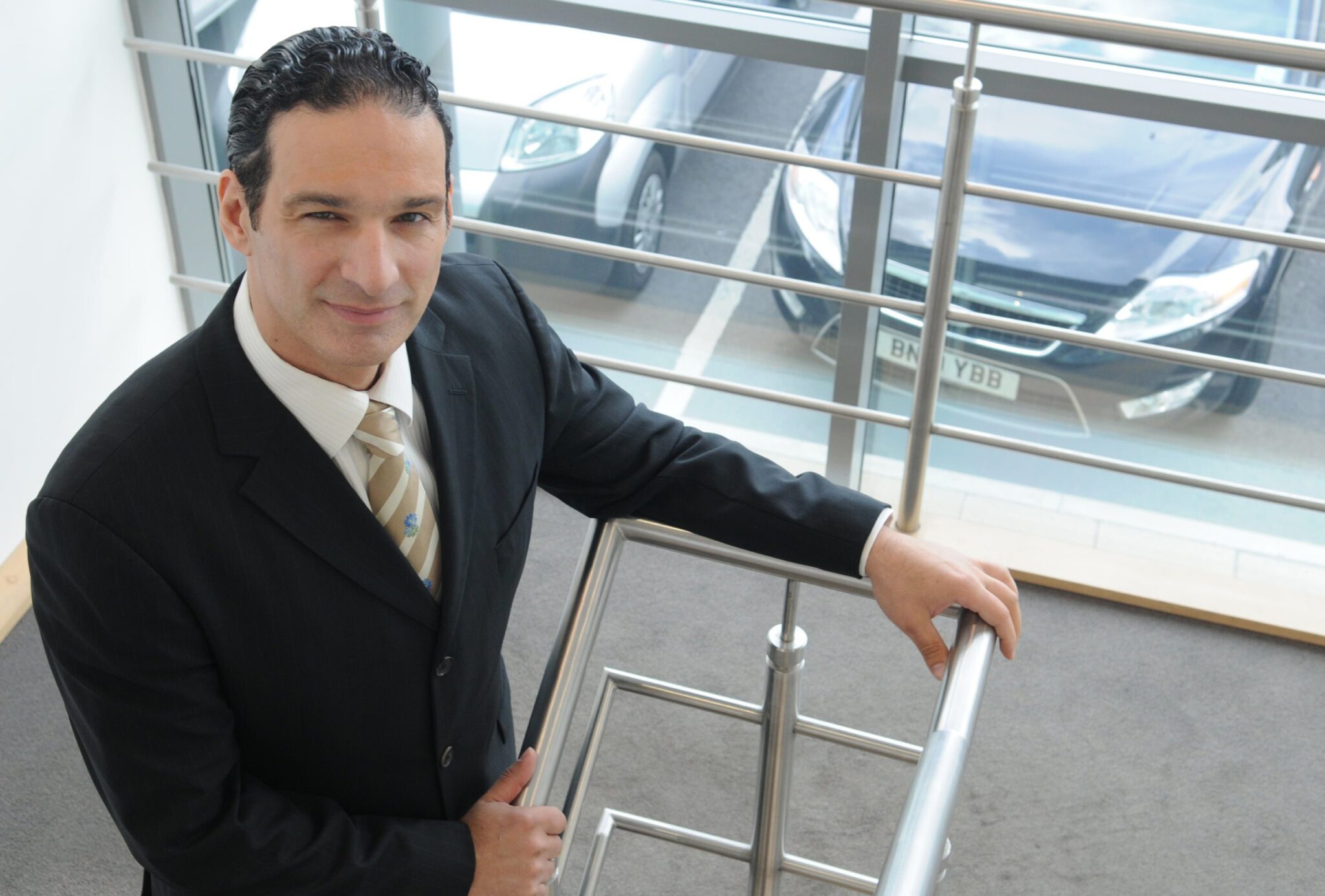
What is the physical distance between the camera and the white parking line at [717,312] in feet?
8.84

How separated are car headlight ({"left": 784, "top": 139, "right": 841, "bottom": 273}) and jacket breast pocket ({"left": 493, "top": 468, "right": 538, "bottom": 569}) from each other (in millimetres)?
1452

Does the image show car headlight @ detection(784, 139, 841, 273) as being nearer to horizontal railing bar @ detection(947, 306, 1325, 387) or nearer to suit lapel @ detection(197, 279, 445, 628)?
horizontal railing bar @ detection(947, 306, 1325, 387)

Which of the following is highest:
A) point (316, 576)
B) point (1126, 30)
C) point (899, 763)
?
point (1126, 30)

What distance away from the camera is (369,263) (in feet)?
3.21

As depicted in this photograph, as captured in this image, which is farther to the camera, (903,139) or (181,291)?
(181,291)

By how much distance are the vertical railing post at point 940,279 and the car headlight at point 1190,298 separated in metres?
0.47

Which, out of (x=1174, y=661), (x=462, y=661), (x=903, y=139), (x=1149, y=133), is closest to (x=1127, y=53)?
(x=1149, y=133)

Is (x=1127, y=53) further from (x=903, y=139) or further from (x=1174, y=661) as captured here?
(x=1174, y=661)

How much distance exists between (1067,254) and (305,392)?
1.86m

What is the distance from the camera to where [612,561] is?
1.21 metres

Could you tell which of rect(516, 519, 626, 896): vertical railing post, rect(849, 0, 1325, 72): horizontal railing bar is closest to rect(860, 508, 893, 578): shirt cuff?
rect(516, 519, 626, 896): vertical railing post

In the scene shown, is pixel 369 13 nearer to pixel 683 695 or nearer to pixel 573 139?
pixel 573 139

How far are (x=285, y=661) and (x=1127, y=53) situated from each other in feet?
6.10

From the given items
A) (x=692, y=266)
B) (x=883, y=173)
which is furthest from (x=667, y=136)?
(x=883, y=173)
